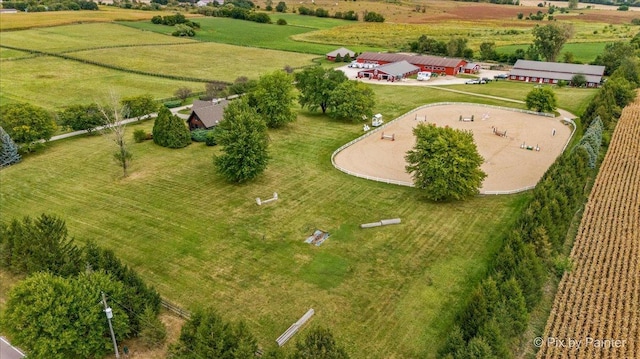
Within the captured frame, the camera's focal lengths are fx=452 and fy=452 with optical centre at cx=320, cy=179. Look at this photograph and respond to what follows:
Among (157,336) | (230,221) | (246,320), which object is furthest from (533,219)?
(157,336)

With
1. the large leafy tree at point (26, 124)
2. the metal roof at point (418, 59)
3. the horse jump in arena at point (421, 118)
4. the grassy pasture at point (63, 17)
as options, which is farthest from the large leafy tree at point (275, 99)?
the grassy pasture at point (63, 17)

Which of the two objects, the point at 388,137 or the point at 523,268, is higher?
the point at 523,268

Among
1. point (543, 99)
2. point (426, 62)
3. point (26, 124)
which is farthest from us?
point (426, 62)

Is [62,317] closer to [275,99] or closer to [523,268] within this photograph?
[523,268]

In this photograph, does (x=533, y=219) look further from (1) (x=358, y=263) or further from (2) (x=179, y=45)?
(2) (x=179, y=45)

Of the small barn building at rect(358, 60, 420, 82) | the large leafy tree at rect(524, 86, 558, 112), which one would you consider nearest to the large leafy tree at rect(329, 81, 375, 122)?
the large leafy tree at rect(524, 86, 558, 112)

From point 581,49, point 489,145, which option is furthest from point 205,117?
point 581,49
